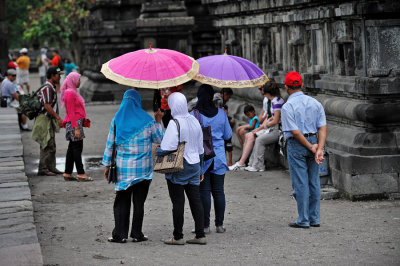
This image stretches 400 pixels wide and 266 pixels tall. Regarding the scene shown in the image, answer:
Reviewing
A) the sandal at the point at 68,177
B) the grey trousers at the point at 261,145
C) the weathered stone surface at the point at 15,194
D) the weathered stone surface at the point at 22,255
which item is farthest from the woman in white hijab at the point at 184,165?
the grey trousers at the point at 261,145

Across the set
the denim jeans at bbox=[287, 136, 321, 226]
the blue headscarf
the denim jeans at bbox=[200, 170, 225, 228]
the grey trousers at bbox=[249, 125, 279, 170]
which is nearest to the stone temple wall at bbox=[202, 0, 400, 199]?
the grey trousers at bbox=[249, 125, 279, 170]

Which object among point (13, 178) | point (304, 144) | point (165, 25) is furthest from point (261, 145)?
point (165, 25)

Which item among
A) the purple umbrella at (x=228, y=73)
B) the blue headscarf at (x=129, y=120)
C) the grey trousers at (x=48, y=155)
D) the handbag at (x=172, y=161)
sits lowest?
the grey trousers at (x=48, y=155)

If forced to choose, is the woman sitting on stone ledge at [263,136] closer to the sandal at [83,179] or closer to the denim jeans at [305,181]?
the sandal at [83,179]

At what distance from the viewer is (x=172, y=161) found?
785 centimetres

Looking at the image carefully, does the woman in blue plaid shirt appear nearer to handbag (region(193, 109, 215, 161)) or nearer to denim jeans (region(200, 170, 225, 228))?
handbag (region(193, 109, 215, 161))

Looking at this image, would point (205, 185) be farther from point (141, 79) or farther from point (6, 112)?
point (6, 112)

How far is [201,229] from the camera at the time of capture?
318 inches

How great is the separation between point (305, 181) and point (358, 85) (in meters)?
2.34

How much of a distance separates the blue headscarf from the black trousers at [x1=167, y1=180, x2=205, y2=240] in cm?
63

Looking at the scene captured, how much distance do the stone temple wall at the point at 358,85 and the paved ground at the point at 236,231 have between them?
440 mm

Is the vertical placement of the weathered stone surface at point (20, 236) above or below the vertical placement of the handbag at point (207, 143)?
below

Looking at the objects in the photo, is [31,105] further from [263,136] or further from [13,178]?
[263,136]

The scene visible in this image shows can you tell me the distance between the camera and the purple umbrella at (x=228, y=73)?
870 centimetres
